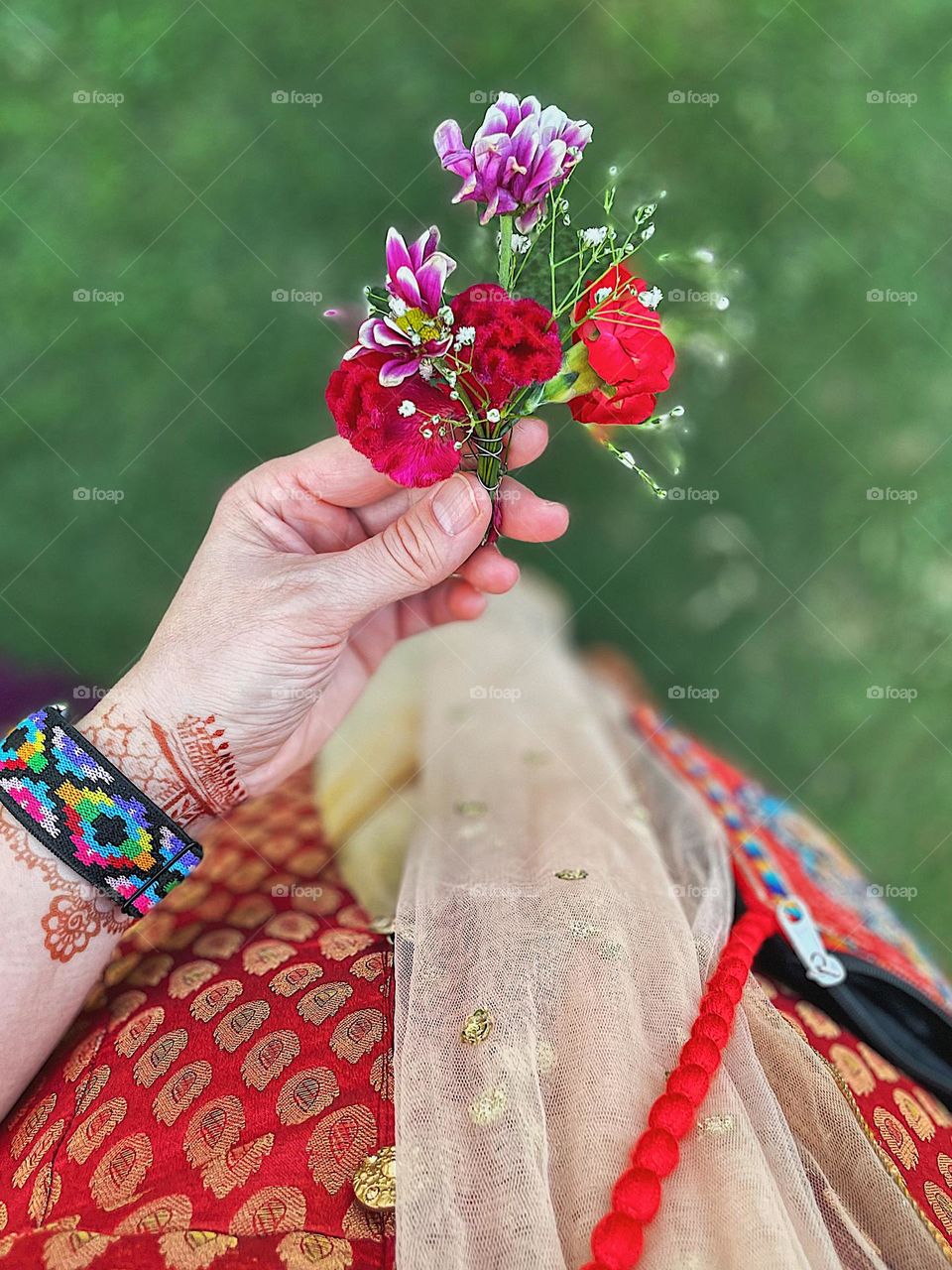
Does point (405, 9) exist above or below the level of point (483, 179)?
above

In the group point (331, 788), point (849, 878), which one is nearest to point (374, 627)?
point (331, 788)

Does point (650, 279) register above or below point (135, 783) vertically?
above

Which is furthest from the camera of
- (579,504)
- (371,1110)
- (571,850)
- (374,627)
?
(579,504)

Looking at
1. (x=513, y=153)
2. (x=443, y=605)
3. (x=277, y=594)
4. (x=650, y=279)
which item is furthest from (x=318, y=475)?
(x=650, y=279)

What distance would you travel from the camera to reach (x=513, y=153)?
0.68 m

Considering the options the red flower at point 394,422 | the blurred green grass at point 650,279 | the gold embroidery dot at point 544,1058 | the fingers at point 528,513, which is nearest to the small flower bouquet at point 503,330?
the red flower at point 394,422

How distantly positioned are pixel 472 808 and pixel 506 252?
1.73ft

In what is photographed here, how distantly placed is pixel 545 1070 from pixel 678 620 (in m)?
1.25

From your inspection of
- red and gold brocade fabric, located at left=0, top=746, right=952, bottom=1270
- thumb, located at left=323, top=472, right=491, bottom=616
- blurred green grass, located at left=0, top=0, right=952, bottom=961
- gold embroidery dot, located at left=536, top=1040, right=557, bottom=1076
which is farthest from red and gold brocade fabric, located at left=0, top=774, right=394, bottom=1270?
blurred green grass, located at left=0, top=0, right=952, bottom=961

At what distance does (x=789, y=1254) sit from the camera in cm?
51

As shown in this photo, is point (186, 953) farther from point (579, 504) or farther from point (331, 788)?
point (579, 504)

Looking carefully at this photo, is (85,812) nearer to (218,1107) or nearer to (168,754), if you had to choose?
(168,754)

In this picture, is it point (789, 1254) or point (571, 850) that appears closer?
point (789, 1254)

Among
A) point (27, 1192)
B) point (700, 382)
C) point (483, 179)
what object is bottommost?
point (27, 1192)
